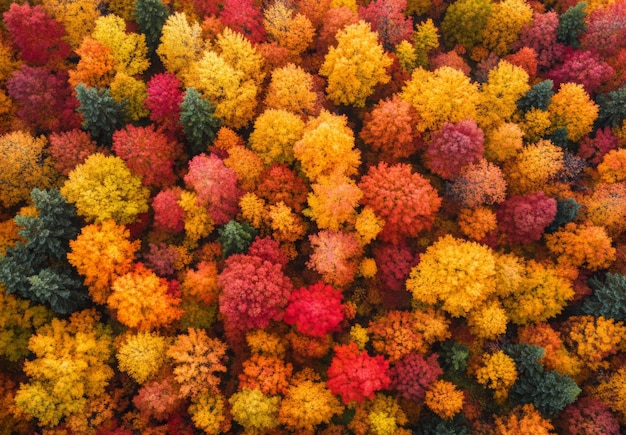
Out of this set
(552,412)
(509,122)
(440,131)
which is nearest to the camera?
(552,412)

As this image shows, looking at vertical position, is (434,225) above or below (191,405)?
above

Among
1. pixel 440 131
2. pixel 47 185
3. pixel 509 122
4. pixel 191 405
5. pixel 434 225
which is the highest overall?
pixel 509 122

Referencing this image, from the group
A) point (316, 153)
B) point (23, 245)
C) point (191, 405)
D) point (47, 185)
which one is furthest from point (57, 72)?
point (191, 405)

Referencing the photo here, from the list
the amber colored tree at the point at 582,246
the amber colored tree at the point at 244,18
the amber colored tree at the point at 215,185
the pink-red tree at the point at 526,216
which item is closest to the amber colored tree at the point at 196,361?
the amber colored tree at the point at 215,185

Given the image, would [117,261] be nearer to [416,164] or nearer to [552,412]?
[416,164]

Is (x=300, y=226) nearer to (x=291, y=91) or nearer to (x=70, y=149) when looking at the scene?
(x=291, y=91)

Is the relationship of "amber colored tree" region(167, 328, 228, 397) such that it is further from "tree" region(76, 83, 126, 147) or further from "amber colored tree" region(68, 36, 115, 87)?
"amber colored tree" region(68, 36, 115, 87)

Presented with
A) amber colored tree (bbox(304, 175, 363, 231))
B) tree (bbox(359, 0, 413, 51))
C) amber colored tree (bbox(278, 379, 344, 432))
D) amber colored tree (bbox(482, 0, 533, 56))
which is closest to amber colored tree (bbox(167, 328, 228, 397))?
amber colored tree (bbox(278, 379, 344, 432))

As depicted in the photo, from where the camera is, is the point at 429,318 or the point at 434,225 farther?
the point at 434,225
